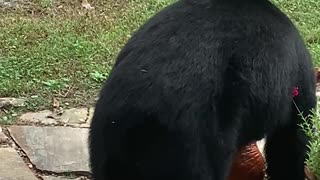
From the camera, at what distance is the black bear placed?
295cm

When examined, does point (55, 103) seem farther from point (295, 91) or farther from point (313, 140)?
point (295, 91)

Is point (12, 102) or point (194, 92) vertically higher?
point (194, 92)

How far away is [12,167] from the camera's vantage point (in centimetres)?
459

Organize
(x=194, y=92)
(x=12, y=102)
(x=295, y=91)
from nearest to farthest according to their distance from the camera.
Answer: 1. (x=194, y=92)
2. (x=295, y=91)
3. (x=12, y=102)

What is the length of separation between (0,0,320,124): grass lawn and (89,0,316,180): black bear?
2177mm

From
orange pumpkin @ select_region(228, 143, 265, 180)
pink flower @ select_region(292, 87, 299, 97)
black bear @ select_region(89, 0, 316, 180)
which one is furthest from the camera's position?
orange pumpkin @ select_region(228, 143, 265, 180)

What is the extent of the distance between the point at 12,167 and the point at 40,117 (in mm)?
655

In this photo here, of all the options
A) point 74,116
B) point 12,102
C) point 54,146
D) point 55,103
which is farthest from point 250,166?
point 12,102

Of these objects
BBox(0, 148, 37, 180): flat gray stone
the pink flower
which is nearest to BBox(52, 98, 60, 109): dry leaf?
BBox(0, 148, 37, 180): flat gray stone

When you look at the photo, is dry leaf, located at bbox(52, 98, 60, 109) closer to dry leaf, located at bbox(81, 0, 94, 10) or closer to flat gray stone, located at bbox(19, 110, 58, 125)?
flat gray stone, located at bbox(19, 110, 58, 125)

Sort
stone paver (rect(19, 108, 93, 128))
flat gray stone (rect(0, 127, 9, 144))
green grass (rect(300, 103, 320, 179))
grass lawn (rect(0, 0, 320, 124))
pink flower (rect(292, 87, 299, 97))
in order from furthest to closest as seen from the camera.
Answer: grass lawn (rect(0, 0, 320, 124)) → stone paver (rect(19, 108, 93, 128)) → flat gray stone (rect(0, 127, 9, 144)) → green grass (rect(300, 103, 320, 179)) → pink flower (rect(292, 87, 299, 97))

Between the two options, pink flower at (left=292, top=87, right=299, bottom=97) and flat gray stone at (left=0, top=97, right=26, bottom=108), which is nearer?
pink flower at (left=292, top=87, right=299, bottom=97)

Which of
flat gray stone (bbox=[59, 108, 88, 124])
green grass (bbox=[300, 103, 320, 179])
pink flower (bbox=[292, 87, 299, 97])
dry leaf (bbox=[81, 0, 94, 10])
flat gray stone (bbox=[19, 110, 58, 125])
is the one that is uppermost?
pink flower (bbox=[292, 87, 299, 97])

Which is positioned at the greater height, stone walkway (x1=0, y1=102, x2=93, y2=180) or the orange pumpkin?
the orange pumpkin
